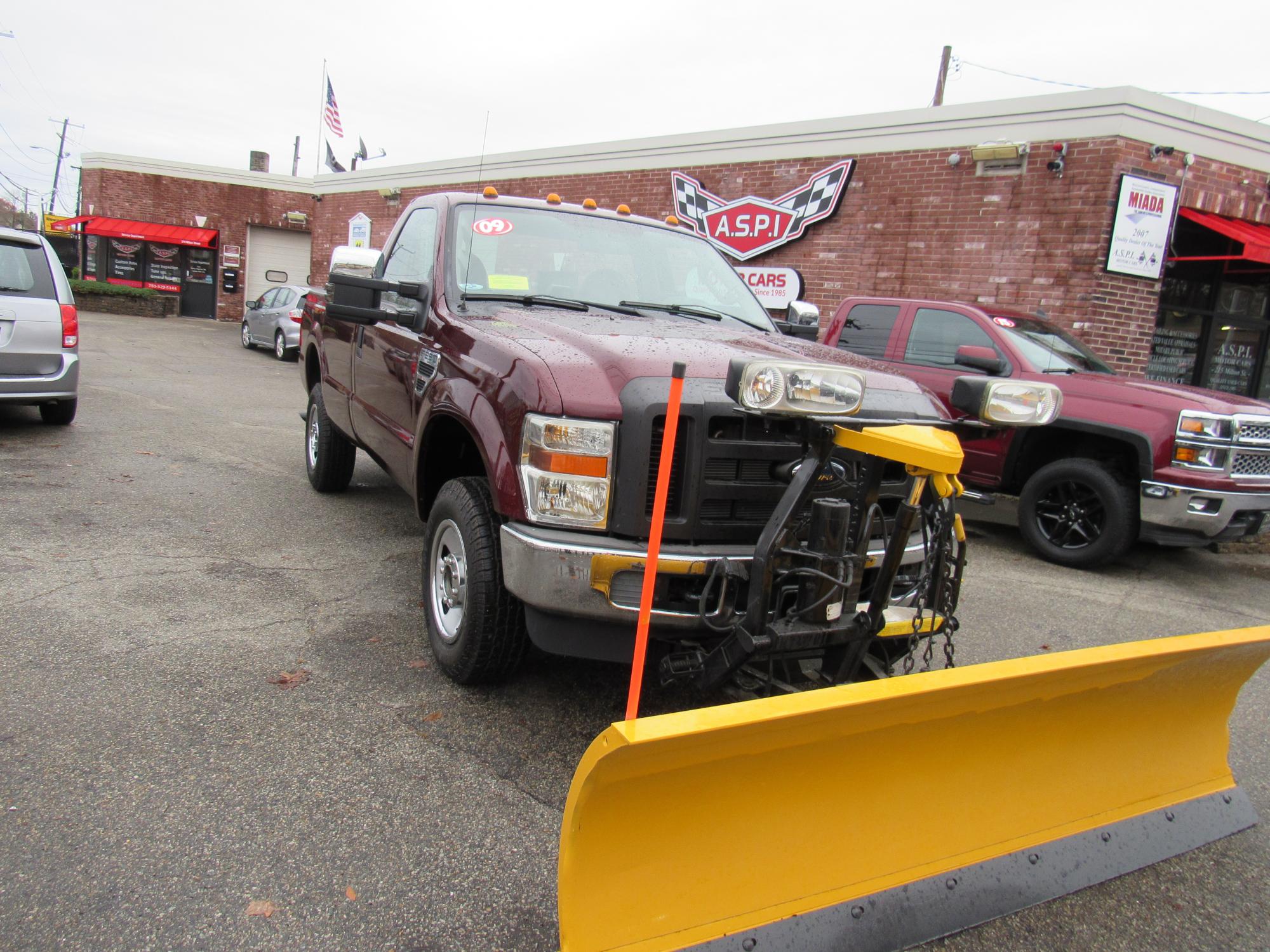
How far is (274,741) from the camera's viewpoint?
3143 mm

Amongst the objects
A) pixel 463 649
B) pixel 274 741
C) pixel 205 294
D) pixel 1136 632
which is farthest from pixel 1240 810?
pixel 205 294

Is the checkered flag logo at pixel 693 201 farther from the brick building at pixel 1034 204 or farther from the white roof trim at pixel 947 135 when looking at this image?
the white roof trim at pixel 947 135

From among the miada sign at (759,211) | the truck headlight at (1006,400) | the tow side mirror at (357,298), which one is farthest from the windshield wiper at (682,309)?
the miada sign at (759,211)

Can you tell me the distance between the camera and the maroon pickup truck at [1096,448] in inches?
243

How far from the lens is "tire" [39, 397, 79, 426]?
27.8 feet

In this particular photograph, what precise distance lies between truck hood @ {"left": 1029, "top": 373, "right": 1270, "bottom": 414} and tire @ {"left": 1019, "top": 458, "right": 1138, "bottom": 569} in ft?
1.65

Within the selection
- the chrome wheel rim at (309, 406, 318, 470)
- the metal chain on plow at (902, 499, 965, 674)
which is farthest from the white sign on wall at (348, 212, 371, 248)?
the metal chain on plow at (902, 499, 965, 674)

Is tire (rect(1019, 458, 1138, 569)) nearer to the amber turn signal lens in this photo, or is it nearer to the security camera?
the amber turn signal lens

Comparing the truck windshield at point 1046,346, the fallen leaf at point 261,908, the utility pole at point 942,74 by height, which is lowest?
the fallen leaf at point 261,908

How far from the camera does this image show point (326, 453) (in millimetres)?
6555

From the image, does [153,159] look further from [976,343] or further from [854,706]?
[854,706]

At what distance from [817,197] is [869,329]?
17.5 ft

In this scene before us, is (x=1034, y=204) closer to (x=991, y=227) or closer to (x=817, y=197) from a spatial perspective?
(x=991, y=227)

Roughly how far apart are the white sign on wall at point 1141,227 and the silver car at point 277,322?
13.6m
